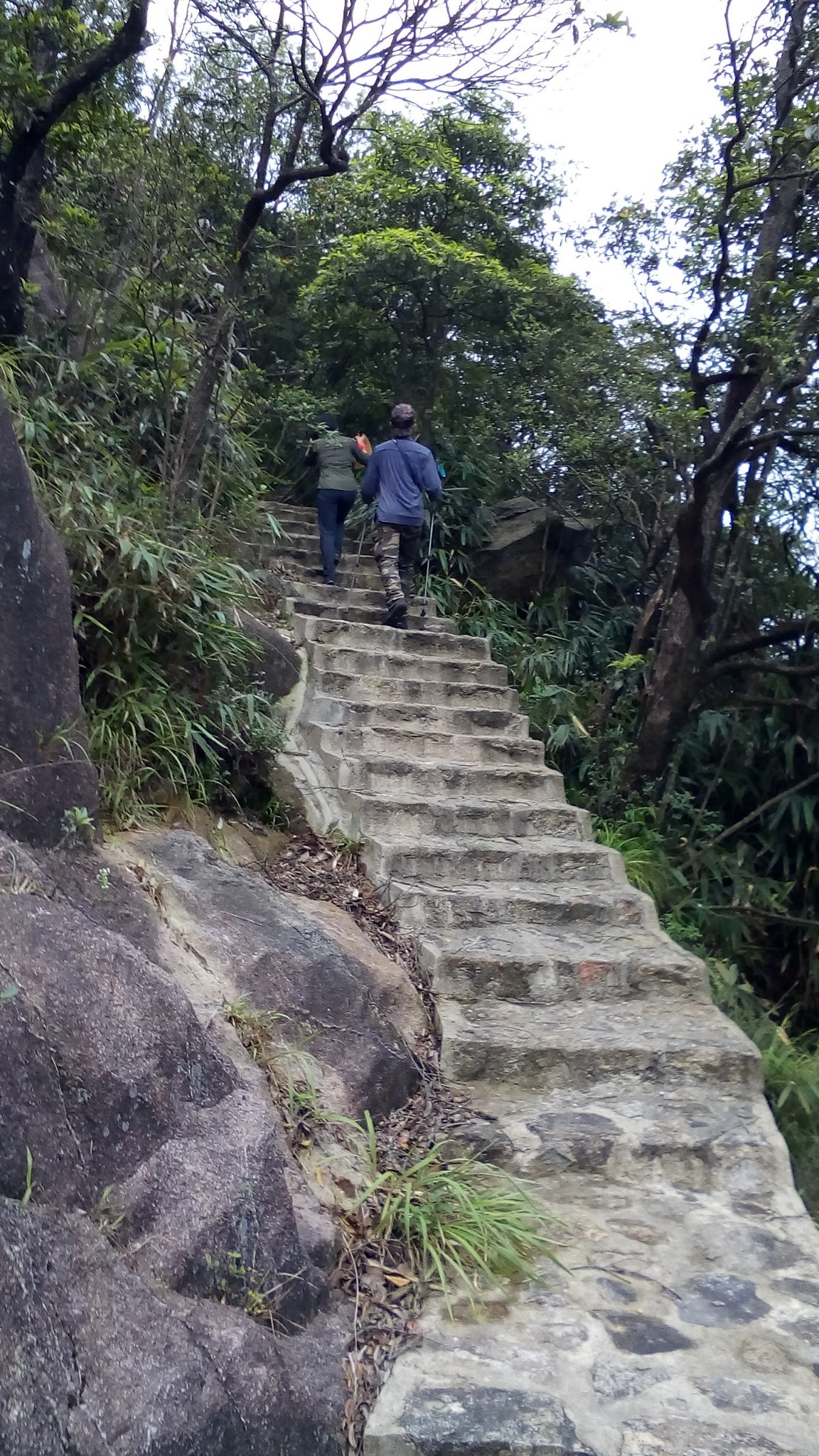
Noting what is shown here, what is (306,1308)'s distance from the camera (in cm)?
267

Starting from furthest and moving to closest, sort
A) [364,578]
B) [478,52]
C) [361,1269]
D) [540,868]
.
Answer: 1. [364,578]
2. [478,52]
3. [540,868]
4. [361,1269]

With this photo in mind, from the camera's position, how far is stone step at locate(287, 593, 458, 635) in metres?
7.00

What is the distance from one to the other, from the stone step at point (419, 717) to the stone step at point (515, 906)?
1.35 m

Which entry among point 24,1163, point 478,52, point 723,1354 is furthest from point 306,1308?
point 478,52

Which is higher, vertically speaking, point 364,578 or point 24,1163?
point 364,578

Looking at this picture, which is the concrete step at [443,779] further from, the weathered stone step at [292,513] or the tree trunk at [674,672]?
the weathered stone step at [292,513]

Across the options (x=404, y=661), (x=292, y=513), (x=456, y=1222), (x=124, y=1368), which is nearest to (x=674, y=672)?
(x=404, y=661)

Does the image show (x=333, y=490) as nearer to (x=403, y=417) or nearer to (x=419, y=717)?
(x=403, y=417)

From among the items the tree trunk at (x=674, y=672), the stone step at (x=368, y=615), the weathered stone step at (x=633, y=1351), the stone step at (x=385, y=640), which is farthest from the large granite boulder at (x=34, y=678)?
the tree trunk at (x=674, y=672)

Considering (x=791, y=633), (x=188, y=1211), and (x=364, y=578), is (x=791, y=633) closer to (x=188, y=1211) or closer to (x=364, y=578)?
(x=364, y=578)

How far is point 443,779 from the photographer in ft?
18.7

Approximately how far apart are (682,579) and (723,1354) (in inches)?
183

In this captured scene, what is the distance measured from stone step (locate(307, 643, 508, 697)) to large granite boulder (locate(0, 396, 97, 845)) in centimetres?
267

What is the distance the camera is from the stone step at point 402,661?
21.2ft
